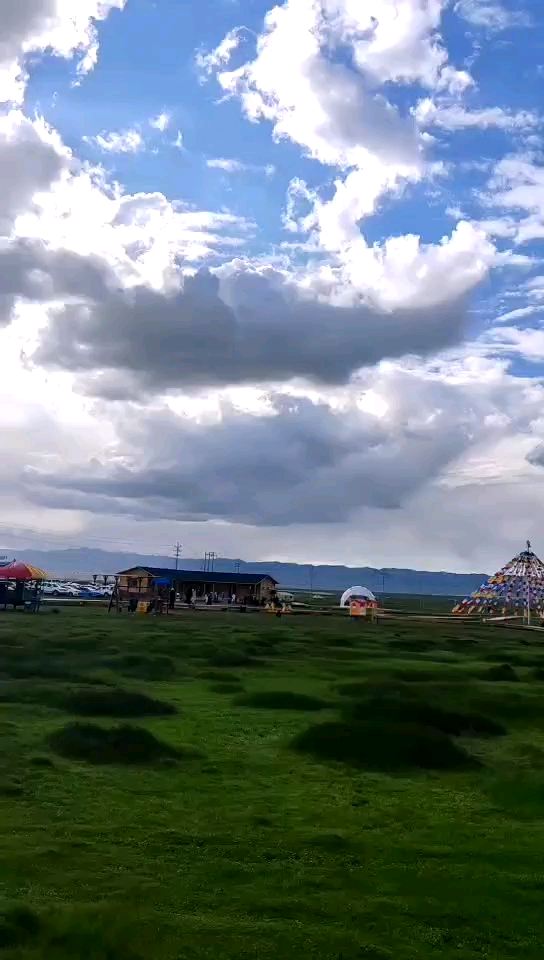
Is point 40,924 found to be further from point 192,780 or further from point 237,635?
point 237,635

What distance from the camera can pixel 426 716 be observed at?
972 inches

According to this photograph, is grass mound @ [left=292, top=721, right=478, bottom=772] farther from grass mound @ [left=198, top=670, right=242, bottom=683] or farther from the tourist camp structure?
the tourist camp structure

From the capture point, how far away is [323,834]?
14.9m

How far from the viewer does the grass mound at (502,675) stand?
3788cm

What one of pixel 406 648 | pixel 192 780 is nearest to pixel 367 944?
pixel 192 780

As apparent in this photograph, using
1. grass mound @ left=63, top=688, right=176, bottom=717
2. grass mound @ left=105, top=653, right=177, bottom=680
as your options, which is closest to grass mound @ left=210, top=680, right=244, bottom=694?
grass mound @ left=105, top=653, right=177, bottom=680

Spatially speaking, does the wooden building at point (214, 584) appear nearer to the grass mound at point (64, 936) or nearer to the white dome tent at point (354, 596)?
the white dome tent at point (354, 596)

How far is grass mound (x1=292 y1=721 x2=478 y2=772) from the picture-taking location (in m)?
20.6

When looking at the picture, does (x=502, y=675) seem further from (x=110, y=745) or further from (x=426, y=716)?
(x=110, y=745)

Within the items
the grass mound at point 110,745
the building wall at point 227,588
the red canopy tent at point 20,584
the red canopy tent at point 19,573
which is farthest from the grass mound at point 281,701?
the building wall at point 227,588

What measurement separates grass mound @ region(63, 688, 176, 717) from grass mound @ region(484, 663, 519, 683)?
1665 centimetres

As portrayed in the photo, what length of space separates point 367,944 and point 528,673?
3071 centimetres

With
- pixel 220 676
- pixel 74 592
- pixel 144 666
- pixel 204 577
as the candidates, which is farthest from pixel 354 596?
pixel 220 676

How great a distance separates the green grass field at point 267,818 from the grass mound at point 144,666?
0.58 metres
